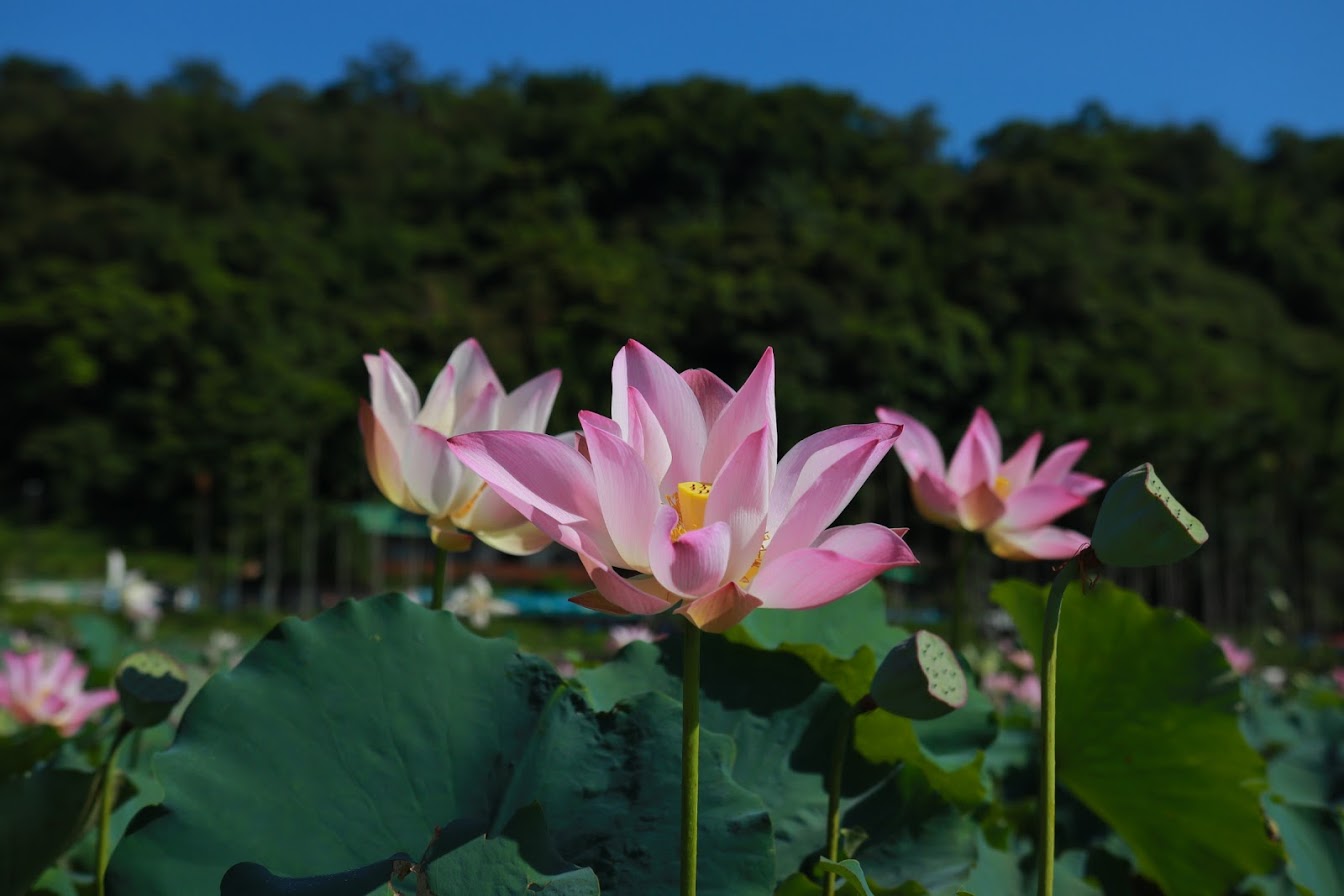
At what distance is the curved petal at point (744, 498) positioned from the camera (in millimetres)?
452

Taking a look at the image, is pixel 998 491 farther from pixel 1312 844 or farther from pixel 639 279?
pixel 639 279

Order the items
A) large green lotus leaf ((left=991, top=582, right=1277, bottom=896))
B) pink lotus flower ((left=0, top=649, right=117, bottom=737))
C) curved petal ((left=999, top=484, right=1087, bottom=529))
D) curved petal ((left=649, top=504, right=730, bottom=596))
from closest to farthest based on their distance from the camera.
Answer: curved petal ((left=649, top=504, right=730, bottom=596)) < large green lotus leaf ((left=991, top=582, right=1277, bottom=896)) < curved petal ((left=999, top=484, right=1087, bottom=529)) < pink lotus flower ((left=0, top=649, right=117, bottom=737))

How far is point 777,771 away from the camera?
657 millimetres

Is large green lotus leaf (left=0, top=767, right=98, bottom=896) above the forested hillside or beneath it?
beneath

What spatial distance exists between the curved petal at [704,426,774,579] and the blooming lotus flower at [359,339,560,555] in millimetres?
269

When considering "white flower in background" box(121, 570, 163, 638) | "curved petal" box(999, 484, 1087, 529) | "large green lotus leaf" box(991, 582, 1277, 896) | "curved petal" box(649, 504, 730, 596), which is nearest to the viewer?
"curved petal" box(649, 504, 730, 596)

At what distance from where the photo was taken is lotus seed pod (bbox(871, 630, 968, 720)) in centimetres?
48

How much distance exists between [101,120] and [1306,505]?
3844 centimetres

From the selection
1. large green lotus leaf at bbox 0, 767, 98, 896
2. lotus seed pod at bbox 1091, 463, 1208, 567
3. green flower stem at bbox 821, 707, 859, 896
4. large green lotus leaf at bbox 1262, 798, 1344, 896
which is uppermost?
lotus seed pod at bbox 1091, 463, 1208, 567

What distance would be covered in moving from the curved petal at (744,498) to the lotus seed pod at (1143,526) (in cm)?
15

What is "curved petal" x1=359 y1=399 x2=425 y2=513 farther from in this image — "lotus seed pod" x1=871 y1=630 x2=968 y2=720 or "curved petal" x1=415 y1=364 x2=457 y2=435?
"lotus seed pod" x1=871 y1=630 x2=968 y2=720

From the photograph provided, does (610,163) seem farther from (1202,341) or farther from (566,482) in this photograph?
(566,482)

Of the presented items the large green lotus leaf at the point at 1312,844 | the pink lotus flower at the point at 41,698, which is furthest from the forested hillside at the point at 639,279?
the large green lotus leaf at the point at 1312,844

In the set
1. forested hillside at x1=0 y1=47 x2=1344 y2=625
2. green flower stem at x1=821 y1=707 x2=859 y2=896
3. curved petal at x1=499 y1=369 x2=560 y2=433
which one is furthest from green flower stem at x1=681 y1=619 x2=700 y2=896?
forested hillside at x1=0 y1=47 x2=1344 y2=625
